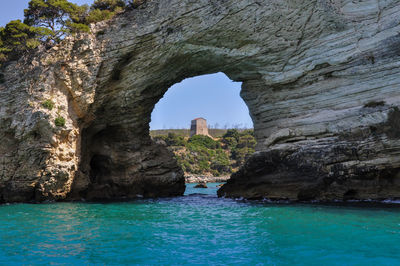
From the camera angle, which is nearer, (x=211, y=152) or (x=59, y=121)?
(x=59, y=121)

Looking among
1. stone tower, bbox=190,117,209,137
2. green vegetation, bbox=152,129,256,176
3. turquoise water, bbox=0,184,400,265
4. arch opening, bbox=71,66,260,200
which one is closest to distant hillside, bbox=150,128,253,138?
stone tower, bbox=190,117,209,137

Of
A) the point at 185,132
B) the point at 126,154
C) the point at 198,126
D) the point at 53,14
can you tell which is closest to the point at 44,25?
the point at 53,14

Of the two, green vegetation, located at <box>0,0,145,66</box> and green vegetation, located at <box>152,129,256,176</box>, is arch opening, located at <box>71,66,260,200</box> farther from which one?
green vegetation, located at <box>152,129,256,176</box>

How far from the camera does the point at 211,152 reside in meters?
77.1

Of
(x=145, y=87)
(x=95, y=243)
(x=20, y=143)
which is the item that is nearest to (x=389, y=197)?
(x=95, y=243)

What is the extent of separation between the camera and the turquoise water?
276 inches

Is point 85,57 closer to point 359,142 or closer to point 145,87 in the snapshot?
point 145,87

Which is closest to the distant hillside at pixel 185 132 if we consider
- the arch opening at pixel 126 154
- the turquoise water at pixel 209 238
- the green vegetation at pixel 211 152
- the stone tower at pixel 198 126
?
the stone tower at pixel 198 126

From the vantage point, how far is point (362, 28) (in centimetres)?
1658

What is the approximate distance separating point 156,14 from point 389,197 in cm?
1577

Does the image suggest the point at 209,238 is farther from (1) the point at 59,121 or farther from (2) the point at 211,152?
(2) the point at 211,152

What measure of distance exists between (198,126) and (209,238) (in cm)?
8090

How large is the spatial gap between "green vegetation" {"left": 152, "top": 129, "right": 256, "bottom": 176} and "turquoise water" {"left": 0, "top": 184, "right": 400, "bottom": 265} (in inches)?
2178

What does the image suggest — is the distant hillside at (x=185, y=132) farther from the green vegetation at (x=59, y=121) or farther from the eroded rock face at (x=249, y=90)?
the green vegetation at (x=59, y=121)
